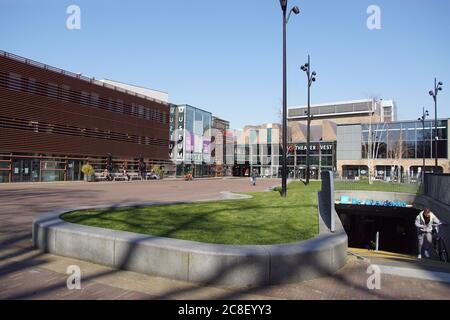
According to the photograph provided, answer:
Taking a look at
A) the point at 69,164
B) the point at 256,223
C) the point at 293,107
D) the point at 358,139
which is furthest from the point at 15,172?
the point at 293,107

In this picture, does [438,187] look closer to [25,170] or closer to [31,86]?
[25,170]

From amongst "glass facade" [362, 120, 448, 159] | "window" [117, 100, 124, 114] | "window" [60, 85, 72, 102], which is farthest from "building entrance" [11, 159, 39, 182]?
"glass facade" [362, 120, 448, 159]

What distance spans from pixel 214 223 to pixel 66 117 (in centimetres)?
3565

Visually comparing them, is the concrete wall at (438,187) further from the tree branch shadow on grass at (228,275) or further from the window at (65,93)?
the window at (65,93)

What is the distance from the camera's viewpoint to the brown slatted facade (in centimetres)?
3308

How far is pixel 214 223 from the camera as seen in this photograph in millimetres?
7777

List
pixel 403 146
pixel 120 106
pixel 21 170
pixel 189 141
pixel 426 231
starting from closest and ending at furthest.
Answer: pixel 426 231, pixel 21 170, pixel 120 106, pixel 403 146, pixel 189 141

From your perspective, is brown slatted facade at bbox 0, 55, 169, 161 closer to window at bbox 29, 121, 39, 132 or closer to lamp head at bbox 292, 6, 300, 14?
window at bbox 29, 121, 39, 132

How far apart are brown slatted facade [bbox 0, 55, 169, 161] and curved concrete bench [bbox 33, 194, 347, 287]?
31.7 meters

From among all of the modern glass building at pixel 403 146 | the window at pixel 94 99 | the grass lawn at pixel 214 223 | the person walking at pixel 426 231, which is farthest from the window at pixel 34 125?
the modern glass building at pixel 403 146

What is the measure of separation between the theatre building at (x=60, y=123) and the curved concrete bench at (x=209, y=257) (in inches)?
1241

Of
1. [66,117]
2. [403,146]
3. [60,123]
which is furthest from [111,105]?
[403,146]

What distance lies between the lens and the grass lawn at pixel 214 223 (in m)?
6.30
